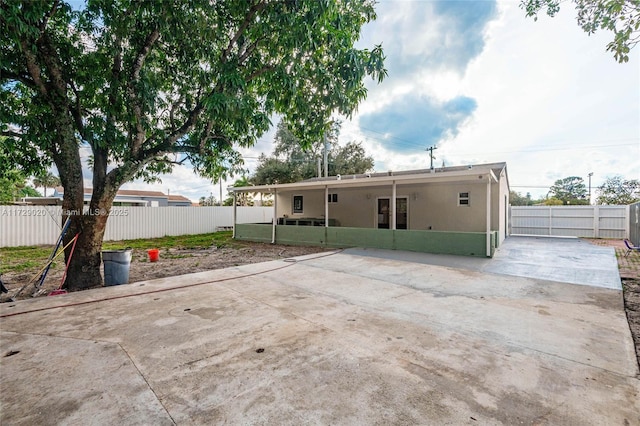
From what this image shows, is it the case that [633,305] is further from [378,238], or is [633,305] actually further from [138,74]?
[138,74]

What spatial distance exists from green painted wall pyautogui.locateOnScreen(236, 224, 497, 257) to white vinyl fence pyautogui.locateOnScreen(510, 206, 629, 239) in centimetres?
883

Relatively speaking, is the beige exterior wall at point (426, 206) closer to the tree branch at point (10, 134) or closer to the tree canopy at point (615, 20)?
the tree canopy at point (615, 20)

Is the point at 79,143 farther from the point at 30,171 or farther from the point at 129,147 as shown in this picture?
the point at 30,171

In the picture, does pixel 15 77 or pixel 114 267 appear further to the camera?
pixel 114 267

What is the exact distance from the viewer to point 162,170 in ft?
25.1

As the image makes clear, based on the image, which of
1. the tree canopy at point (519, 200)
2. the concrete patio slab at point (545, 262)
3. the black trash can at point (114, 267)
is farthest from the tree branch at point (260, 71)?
the tree canopy at point (519, 200)

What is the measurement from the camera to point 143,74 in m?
5.16

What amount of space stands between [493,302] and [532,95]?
1019 centimetres

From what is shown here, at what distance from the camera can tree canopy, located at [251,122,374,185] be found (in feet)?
73.3

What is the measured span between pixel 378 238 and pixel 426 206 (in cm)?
295

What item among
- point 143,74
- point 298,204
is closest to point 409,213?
point 298,204

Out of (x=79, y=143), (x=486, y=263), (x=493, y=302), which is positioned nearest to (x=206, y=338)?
(x=493, y=302)

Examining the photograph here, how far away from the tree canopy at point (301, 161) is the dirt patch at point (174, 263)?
1097cm

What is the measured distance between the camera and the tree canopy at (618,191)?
82.9 feet
